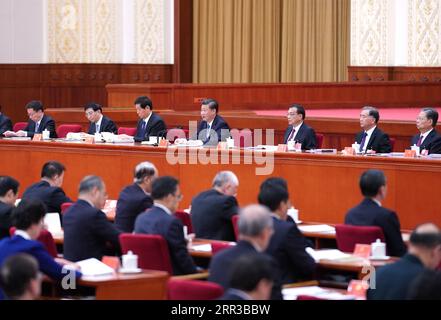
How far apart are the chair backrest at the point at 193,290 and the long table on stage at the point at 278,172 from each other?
443 centimetres

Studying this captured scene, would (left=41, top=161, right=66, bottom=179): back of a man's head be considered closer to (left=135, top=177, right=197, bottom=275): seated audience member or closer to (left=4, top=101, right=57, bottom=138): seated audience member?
(left=135, top=177, right=197, bottom=275): seated audience member

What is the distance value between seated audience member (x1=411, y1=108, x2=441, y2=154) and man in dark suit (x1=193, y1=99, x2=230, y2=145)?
2.35 m

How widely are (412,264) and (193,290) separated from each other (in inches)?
39.4

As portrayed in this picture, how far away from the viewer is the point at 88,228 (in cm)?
700

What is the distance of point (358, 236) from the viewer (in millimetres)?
6898

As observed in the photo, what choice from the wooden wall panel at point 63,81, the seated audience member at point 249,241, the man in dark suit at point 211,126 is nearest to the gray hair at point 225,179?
the seated audience member at point 249,241

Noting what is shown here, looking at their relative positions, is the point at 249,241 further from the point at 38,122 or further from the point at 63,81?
the point at 63,81

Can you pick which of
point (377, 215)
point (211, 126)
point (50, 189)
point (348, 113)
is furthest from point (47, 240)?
point (348, 113)

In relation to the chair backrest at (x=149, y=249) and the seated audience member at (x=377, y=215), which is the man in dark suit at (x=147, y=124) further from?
the chair backrest at (x=149, y=249)

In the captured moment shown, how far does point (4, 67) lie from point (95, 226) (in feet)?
39.5

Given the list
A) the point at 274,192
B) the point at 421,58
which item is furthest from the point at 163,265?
the point at 421,58

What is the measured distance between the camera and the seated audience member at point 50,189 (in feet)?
27.4

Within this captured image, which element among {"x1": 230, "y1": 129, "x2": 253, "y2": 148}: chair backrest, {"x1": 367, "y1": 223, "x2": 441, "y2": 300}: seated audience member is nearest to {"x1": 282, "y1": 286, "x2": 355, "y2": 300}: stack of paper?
{"x1": 367, "y1": 223, "x2": 441, "y2": 300}: seated audience member

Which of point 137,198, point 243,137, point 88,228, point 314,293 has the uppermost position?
point 243,137
